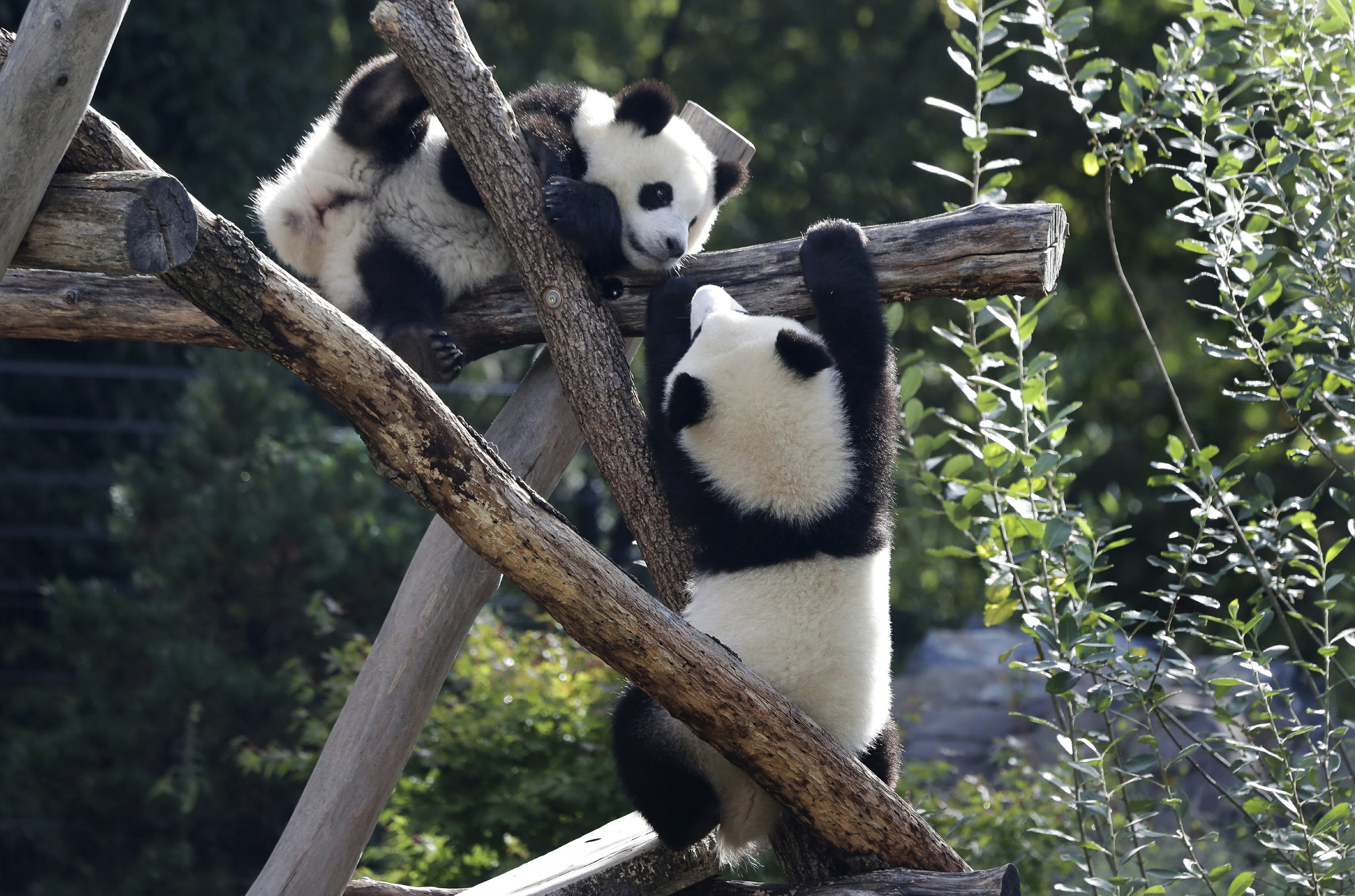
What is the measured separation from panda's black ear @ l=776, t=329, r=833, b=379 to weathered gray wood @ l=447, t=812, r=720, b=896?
3.58 ft

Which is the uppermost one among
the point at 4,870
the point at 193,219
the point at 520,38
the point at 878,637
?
the point at 193,219

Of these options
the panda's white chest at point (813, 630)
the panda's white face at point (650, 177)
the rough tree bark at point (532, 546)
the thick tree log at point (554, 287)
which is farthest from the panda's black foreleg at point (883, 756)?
the panda's white face at point (650, 177)

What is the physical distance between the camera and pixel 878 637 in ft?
8.34

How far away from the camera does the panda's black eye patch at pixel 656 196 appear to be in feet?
10.1

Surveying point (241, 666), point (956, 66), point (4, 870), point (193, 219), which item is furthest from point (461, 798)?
point (956, 66)

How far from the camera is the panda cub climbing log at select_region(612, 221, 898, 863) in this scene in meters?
2.49

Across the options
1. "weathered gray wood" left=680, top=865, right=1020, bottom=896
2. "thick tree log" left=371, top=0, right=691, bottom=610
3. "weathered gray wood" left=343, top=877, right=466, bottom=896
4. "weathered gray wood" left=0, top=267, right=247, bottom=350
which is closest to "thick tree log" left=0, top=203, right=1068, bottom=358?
"weathered gray wood" left=0, top=267, right=247, bottom=350

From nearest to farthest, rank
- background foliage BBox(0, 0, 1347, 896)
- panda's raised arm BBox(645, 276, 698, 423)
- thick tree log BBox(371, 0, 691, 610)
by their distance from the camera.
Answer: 1. thick tree log BBox(371, 0, 691, 610)
2. panda's raised arm BBox(645, 276, 698, 423)
3. background foliage BBox(0, 0, 1347, 896)

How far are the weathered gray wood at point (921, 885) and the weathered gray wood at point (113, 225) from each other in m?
1.64

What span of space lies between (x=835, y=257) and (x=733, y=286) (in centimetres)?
33

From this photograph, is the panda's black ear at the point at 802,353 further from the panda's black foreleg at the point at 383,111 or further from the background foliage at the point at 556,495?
the panda's black foreleg at the point at 383,111

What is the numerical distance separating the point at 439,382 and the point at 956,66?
8224 millimetres

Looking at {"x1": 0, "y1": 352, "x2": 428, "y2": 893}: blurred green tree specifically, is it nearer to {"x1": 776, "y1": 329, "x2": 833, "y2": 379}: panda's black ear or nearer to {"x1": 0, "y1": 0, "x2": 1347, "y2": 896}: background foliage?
{"x1": 0, "y1": 0, "x2": 1347, "y2": 896}: background foliage

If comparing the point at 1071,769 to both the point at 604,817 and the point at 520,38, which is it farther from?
the point at 520,38
